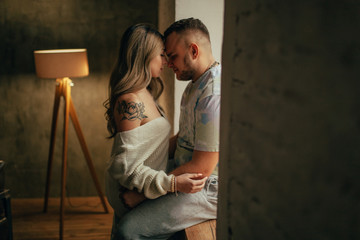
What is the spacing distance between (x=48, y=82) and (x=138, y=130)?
241 cm

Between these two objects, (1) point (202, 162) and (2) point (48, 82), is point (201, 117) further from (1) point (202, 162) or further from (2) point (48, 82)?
(2) point (48, 82)

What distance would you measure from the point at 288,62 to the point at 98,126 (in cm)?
339

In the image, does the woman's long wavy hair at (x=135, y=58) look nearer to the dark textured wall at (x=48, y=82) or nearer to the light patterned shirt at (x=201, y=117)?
the light patterned shirt at (x=201, y=117)

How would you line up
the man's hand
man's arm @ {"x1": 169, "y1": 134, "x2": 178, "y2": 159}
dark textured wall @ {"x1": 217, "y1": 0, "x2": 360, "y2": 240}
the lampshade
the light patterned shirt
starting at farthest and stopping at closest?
the lampshade < man's arm @ {"x1": 169, "y1": 134, "x2": 178, "y2": 159} < the man's hand < the light patterned shirt < dark textured wall @ {"x1": 217, "y1": 0, "x2": 360, "y2": 240}

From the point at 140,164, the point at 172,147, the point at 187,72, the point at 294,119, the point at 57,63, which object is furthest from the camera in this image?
the point at 57,63

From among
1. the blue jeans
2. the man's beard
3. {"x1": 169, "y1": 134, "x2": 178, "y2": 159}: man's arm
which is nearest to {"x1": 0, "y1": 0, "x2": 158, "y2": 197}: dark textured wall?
{"x1": 169, "y1": 134, "x2": 178, "y2": 159}: man's arm

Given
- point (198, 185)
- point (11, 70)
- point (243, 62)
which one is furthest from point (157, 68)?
point (11, 70)

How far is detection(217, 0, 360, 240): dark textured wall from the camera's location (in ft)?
1.51

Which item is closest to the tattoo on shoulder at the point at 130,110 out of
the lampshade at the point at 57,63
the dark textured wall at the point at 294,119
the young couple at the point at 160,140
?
the young couple at the point at 160,140

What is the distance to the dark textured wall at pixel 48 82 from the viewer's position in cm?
348

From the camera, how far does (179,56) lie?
1.69 m

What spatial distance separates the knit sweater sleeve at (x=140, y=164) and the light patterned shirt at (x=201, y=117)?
0.13 m

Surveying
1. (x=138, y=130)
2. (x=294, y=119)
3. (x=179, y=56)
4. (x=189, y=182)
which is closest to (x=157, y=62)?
(x=179, y=56)

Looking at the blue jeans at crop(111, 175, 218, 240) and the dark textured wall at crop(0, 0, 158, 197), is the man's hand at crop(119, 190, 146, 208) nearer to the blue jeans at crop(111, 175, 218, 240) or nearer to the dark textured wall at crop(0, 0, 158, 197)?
the blue jeans at crop(111, 175, 218, 240)
